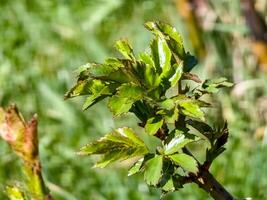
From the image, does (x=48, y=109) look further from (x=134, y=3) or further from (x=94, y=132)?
(x=134, y=3)

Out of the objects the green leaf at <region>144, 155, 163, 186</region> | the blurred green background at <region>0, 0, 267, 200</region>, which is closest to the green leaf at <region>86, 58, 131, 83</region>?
the green leaf at <region>144, 155, 163, 186</region>

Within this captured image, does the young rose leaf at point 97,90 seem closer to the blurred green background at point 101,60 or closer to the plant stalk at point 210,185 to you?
the plant stalk at point 210,185

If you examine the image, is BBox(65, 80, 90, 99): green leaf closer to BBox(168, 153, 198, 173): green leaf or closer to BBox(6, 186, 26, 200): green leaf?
BBox(168, 153, 198, 173): green leaf

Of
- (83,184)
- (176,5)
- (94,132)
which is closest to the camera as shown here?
(83,184)

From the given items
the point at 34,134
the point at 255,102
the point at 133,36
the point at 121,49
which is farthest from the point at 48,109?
the point at 121,49

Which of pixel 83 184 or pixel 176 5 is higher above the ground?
pixel 176 5

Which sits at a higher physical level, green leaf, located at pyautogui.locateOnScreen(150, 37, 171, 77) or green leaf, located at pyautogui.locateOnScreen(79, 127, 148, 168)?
green leaf, located at pyautogui.locateOnScreen(150, 37, 171, 77)

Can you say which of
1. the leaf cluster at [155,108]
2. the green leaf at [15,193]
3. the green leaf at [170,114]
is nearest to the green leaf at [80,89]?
the leaf cluster at [155,108]
